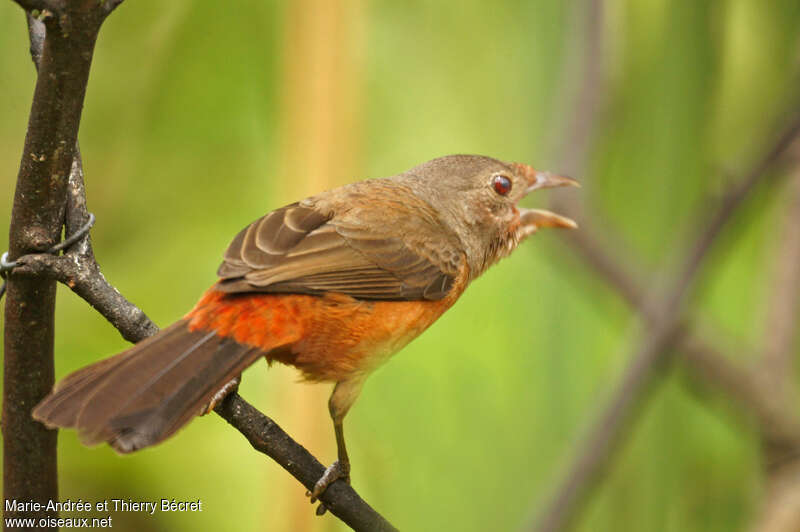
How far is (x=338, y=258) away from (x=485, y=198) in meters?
0.97

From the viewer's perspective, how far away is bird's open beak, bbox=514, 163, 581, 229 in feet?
10.2

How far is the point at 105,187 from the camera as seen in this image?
Answer: 3406 millimetres

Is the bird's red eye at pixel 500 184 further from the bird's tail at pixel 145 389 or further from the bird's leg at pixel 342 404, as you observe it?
the bird's tail at pixel 145 389

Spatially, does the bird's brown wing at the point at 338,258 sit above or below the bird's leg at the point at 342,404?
above

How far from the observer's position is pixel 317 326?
2.25 meters

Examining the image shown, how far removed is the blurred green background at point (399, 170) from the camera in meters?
3.28

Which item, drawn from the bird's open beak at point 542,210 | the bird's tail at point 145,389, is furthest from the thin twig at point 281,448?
the bird's open beak at point 542,210

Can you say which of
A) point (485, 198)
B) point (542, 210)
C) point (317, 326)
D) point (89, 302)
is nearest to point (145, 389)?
point (89, 302)

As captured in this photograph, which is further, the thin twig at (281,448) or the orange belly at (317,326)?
the orange belly at (317,326)

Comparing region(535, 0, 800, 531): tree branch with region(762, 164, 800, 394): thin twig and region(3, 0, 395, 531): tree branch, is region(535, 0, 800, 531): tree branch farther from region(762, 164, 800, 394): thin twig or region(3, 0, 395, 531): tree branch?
region(3, 0, 395, 531): tree branch

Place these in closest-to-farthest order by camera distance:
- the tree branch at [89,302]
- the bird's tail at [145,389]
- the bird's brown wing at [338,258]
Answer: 1. the bird's tail at [145,389]
2. the tree branch at [89,302]
3. the bird's brown wing at [338,258]

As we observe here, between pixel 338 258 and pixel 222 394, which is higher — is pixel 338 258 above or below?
above

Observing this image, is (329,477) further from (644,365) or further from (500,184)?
(644,365)

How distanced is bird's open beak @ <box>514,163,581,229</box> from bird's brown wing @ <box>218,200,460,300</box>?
440 mm
